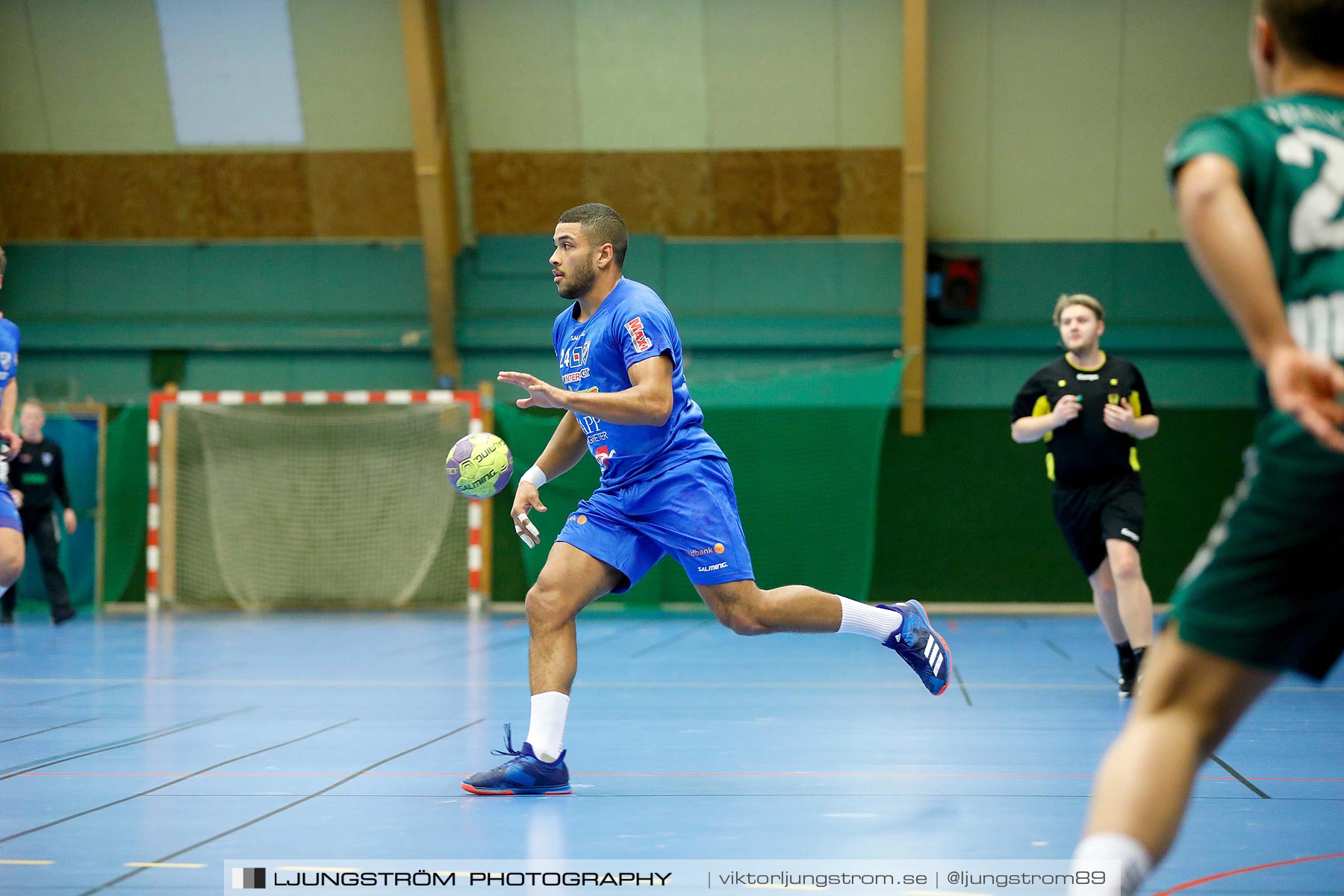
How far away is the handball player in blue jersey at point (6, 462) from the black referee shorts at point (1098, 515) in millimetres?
5129

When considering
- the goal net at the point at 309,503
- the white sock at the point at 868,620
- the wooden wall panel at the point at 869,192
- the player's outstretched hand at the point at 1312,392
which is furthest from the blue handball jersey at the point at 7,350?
the wooden wall panel at the point at 869,192

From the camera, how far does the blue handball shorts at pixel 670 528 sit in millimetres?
4039

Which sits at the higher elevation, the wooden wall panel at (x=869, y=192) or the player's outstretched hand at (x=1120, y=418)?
the wooden wall panel at (x=869, y=192)

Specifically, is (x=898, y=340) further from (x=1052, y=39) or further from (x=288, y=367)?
(x=288, y=367)

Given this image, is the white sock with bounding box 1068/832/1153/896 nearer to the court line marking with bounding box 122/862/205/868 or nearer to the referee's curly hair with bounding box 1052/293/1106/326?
the court line marking with bounding box 122/862/205/868

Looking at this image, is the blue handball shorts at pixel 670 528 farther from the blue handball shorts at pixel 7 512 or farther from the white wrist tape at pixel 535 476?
Answer: the blue handball shorts at pixel 7 512

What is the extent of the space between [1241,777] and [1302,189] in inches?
111

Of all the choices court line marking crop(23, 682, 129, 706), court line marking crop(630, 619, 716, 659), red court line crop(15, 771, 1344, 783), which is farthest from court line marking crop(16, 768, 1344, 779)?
court line marking crop(630, 619, 716, 659)

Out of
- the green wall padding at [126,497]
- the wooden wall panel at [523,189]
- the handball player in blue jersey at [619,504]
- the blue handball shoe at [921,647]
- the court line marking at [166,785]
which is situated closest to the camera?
the court line marking at [166,785]

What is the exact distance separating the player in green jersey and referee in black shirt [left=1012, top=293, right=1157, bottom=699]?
4.42 metres

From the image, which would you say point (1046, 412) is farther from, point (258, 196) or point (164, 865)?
point (258, 196)

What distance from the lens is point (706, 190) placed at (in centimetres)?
1428

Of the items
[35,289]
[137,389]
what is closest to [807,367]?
[137,389]

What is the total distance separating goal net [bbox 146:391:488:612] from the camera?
13.5 meters
